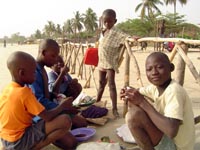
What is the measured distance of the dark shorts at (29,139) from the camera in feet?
8.34

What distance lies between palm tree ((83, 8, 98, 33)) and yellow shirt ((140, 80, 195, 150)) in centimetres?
5769

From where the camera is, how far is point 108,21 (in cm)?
430

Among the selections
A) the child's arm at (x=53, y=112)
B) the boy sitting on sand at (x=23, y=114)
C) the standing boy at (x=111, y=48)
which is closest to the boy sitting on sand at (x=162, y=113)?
the child's arm at (x=53, y=112)

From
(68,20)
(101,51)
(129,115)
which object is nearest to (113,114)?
(101,51)

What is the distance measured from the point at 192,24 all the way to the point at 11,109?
141 feet

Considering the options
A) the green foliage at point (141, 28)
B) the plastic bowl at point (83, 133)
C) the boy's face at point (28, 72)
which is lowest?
the plastic bowl at point (83, 133)

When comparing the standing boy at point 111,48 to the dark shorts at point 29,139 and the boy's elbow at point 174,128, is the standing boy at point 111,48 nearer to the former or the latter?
the dark shorts at point 29,139

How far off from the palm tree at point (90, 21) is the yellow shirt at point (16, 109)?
188ft

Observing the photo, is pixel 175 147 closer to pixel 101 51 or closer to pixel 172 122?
pixel 172 122

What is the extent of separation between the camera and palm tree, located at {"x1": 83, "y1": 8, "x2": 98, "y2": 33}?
5891 cm

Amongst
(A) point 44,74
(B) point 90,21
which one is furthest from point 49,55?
(B) point 90,21

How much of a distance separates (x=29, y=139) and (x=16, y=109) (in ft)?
1.27

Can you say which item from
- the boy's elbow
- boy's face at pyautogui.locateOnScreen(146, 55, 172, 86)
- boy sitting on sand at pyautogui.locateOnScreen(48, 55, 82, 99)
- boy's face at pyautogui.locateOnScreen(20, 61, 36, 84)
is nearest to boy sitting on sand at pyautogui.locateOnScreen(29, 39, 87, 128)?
boy's face at pyautogui.locateOnScreen(20, 61, 36, 84)

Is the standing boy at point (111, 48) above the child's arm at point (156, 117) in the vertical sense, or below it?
above
